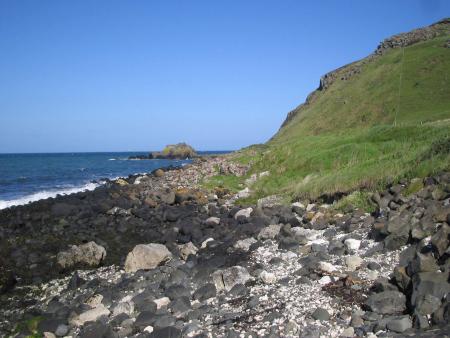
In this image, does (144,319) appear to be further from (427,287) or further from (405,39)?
(405,39)

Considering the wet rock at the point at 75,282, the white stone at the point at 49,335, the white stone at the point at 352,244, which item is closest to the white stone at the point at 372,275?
the white stone at the point at 352,244

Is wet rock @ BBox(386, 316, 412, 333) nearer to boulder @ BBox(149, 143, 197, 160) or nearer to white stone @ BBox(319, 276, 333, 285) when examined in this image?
white stone @ BBox(319, 276, 333, 285)

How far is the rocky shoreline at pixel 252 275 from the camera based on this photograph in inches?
311

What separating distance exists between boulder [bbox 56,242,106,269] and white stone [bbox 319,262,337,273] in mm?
7734

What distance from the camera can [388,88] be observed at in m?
60.0

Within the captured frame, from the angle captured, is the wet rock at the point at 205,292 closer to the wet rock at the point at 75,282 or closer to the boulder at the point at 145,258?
the boulder at the point at 145,258

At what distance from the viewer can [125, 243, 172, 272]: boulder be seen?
1312 cm

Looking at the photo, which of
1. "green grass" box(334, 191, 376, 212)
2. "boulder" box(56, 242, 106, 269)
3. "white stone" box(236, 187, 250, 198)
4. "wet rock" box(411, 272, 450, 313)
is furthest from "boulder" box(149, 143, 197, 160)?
"wet rock" box(411, 272, 450, 313)

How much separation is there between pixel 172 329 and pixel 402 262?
5.16m

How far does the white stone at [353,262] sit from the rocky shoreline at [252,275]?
0.04 m

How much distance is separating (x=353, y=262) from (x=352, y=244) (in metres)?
1.51

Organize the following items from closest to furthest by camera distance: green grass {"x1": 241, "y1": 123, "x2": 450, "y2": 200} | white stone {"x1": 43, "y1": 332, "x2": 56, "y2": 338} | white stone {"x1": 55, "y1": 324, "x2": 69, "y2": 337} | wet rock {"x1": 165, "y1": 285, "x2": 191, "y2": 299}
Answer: white stone {"x1": 43, "y1": 332, "x2": 56, "y2": 338}, white stone {"x1": 55, "y1": 324, "x2": 69, "y2": 337}, wet rock {"x1": 165, "y1": 285, "x2": 191, "y2": 299}, green grass {"x1": 241, "y1": 123, "x2": 450, "y2": 200}

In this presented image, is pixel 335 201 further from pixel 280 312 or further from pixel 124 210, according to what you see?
pixel 124 210

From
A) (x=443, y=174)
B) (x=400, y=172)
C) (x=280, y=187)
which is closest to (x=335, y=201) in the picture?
(x=400, y=172)
